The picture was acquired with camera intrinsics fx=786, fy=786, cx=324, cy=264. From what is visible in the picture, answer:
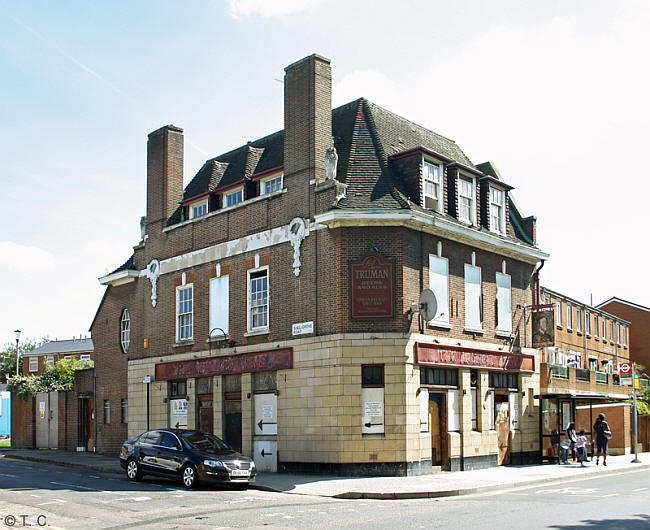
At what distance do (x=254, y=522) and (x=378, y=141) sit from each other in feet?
50.0

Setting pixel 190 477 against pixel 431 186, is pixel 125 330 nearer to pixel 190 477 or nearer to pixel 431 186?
pixel 190 477

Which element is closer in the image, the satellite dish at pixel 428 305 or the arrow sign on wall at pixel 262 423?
the satellite dish at pixel 428 305

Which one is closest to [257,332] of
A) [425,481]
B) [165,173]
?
[425,481]

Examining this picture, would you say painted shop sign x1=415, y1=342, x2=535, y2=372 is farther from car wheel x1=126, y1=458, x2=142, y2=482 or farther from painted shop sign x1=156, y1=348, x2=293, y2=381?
car wheel x1=126, y1=458, x2=142, y2=482

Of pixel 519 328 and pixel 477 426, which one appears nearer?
pixel 477 426

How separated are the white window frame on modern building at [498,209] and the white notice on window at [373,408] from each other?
890 centimetres

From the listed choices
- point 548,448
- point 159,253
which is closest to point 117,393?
point 159,253

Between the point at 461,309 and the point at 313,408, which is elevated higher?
the point at 461,309

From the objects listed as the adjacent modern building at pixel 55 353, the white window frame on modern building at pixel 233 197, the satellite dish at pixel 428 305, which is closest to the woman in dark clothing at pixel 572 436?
the satellite dish at pixel 428 305

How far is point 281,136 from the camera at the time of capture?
29.7m

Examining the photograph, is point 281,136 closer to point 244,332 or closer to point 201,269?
point 201,269

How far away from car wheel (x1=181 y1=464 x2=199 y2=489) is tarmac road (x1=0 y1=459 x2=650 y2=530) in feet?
0.93

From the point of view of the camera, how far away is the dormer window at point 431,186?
83.0ft

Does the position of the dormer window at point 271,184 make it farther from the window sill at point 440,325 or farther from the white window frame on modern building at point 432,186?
the window sill at point 440,325
